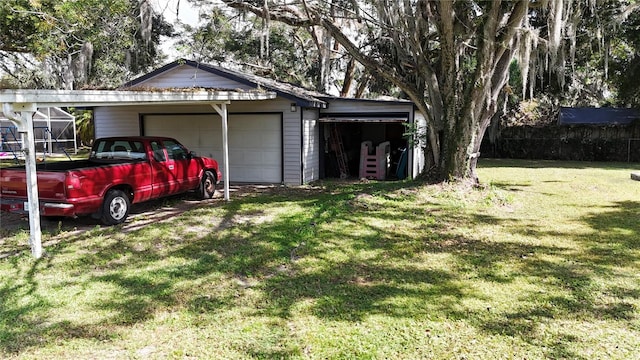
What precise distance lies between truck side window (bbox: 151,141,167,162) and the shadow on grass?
1.24m

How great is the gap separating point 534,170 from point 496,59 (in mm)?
8690

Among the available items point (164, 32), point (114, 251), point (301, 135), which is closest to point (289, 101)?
point (301, 135)

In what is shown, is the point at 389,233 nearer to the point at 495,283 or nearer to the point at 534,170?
the point at 495,283

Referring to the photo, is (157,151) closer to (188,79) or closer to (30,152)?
(30,152)

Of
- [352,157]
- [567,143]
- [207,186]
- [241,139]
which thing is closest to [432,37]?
[352,157]

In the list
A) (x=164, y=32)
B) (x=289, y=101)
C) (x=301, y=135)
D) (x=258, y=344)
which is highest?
(x=164, y=32)

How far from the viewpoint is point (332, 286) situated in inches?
204

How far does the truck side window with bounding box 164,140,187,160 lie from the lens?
9664mm

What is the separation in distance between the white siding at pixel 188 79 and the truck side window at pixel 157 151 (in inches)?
184

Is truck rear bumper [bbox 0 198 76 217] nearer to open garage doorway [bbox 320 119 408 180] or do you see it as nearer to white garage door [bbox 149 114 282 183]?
white garage door [bbox 149 114 282 183]

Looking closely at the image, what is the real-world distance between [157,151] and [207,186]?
1.90 meters

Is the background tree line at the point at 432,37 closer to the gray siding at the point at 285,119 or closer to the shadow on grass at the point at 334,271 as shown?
the gray siding at the point at 285,119

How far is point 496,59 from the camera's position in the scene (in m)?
10.1

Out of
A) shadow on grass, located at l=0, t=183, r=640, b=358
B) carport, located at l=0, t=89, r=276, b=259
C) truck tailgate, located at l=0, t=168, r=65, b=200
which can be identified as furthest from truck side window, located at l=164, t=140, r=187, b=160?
truck tailgate, located at l=0, t=168, r=65, b=200
